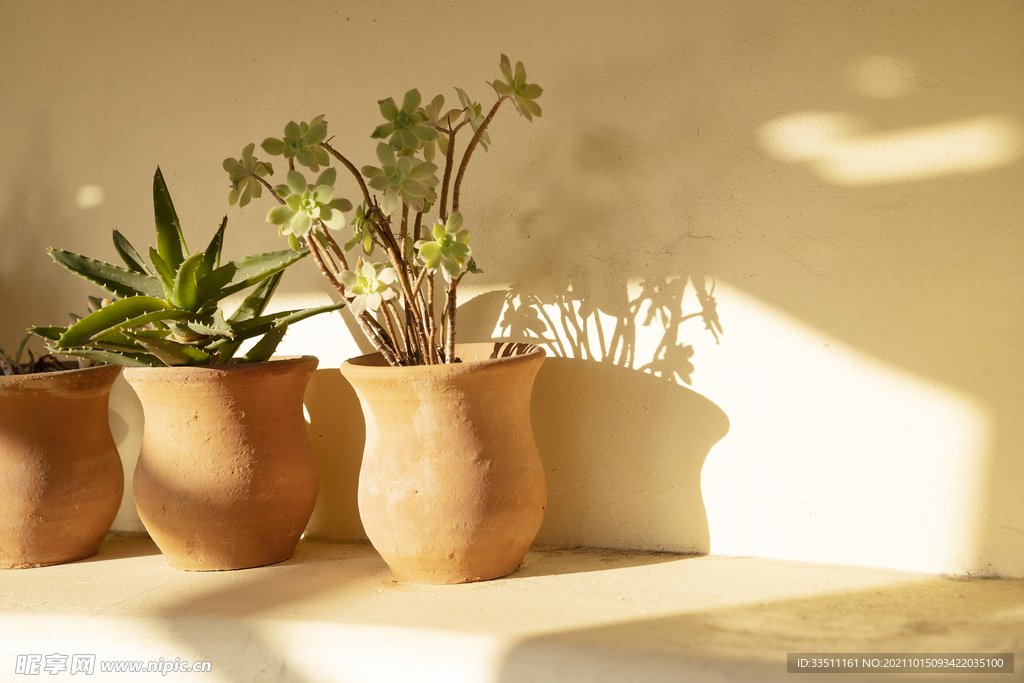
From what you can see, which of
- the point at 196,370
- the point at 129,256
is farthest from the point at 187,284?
the point at 129,256

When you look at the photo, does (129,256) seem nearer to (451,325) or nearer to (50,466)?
(50,466)

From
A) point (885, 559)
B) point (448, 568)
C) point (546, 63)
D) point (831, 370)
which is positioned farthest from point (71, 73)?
point (885, 559)

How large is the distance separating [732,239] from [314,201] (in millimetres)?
752

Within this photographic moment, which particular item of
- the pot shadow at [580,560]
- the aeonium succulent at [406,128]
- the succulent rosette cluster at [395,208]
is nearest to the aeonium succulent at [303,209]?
the succulent rosette cluster at [395,208]

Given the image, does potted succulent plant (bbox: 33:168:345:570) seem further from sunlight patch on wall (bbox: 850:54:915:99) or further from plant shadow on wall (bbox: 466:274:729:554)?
sunlight patch on wall (bbox: 850:54:915:99)

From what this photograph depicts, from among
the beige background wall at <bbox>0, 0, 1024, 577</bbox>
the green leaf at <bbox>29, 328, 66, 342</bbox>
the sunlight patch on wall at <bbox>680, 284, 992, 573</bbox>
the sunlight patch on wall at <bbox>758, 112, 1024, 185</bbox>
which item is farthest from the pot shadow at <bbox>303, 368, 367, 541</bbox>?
the sunlight patch on wall at <bbox>758, 112, 1024, 185</bbox>

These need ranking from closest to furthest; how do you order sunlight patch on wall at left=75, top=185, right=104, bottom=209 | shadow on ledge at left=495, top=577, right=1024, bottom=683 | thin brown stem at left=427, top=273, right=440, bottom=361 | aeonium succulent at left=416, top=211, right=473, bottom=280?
shadow on ledge at left=495, top=577, right=1024, bottom=683 < aeonium succulent at left=416, top=211, right=473, bottom=280 < thin brown stem at left=427, top=273, right=440, bottom=361 < sunlight patch on wall at left=75, top=185, right=104, bottom=209

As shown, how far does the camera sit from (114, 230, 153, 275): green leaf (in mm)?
1622

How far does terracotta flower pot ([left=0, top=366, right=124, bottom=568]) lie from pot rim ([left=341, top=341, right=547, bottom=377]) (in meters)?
0.60

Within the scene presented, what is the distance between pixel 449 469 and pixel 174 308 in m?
0.60

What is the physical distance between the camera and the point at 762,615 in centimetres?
121

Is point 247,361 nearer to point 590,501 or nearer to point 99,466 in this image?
point 99,466

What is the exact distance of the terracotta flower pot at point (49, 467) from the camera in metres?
1.56

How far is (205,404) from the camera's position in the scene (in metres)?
1.48
